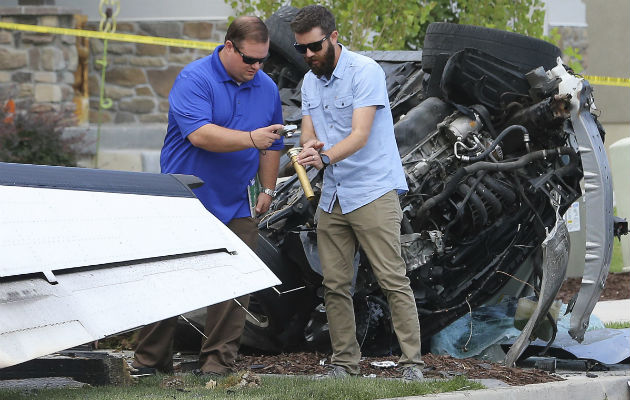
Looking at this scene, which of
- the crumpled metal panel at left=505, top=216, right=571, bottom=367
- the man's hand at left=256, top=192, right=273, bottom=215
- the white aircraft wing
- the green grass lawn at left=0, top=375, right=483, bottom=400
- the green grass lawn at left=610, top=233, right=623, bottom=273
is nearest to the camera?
the white aircraft wing

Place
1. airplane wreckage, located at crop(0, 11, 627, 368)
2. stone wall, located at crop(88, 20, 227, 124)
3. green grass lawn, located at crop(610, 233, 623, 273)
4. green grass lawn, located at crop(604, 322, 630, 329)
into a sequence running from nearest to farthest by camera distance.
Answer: airplane wreckage, located at crop(0, 11, 627, 368) < green grass lawn, located at crop(604, 322, 630, 329) < green grass lawn, located at crop(610, 233, 623, 273) < stone wall, located at crop(88, 20, 227, 124)

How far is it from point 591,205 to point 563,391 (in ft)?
4.35

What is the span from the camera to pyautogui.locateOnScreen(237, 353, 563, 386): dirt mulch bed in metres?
6.47

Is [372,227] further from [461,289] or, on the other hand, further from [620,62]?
[620,62]

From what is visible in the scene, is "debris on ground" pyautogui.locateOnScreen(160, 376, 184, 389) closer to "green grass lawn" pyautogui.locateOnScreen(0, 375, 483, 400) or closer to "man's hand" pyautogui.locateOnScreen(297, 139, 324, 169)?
"green grass lawn" pyautogui.locateOnScreen(0, 375, 483, 400)

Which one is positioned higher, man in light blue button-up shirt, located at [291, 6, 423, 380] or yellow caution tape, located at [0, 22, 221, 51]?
yellow caution tape, located at [0, 22, 221, 51]

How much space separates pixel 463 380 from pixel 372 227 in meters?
0.95

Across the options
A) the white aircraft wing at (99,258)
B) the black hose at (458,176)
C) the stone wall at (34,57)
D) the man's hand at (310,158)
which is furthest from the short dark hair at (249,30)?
the stone wall at (34,57)

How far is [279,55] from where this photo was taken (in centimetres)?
902

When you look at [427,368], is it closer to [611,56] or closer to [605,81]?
[605,81]

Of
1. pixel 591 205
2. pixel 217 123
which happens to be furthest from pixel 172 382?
pixel 591 205

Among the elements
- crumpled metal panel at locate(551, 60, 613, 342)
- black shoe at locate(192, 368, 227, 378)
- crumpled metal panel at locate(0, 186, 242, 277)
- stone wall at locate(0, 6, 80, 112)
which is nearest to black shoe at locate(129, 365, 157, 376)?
black shoe at locate(192, 368, 227, 378)

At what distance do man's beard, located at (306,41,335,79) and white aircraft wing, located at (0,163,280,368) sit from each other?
1.38 meters

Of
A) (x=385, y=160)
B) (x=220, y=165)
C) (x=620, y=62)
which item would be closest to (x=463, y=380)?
(x=385, y=160)
